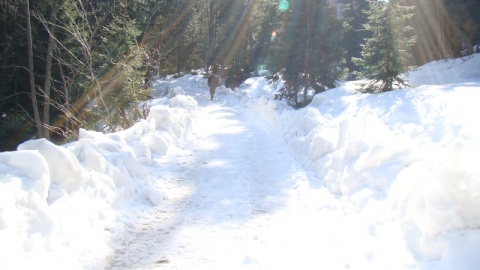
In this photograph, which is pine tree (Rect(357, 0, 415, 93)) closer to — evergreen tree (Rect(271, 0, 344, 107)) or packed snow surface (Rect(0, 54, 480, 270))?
evergreen tree (Rect(271, 0, 344, 107))

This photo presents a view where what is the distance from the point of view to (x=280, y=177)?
7555 mm

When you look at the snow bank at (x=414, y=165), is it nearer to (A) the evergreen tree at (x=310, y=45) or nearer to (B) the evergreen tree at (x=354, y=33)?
(A) the evergreen tree at (x=310, y=45)

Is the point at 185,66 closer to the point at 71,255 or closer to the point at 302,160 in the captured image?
the point at 302,160

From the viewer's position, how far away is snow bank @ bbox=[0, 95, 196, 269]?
3547 mm

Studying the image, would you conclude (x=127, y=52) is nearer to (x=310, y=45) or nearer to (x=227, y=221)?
(x=310, y=45)

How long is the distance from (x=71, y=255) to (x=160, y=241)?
106 centimetres

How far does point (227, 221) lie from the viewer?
514 cm

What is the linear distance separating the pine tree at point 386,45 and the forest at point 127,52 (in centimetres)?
4

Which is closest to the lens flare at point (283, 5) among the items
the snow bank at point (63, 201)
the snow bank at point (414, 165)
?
the snow bank at point (414, 165)

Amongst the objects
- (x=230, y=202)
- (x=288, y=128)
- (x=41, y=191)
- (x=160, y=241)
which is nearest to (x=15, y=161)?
(x=41, y=191)

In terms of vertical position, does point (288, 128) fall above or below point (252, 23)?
below

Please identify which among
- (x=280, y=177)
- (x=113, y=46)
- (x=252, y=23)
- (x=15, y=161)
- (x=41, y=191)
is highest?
(x=252, y=23)

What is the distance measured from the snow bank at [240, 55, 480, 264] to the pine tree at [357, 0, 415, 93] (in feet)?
15.1

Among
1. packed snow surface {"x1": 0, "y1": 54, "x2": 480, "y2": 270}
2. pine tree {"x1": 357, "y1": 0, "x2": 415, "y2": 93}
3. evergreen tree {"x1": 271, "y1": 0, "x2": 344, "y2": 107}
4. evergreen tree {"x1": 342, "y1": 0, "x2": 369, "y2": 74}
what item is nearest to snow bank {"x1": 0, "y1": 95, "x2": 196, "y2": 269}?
packed snow surface {"x1": 0, "y1": 54, "x2": 480, "y2": 270}
